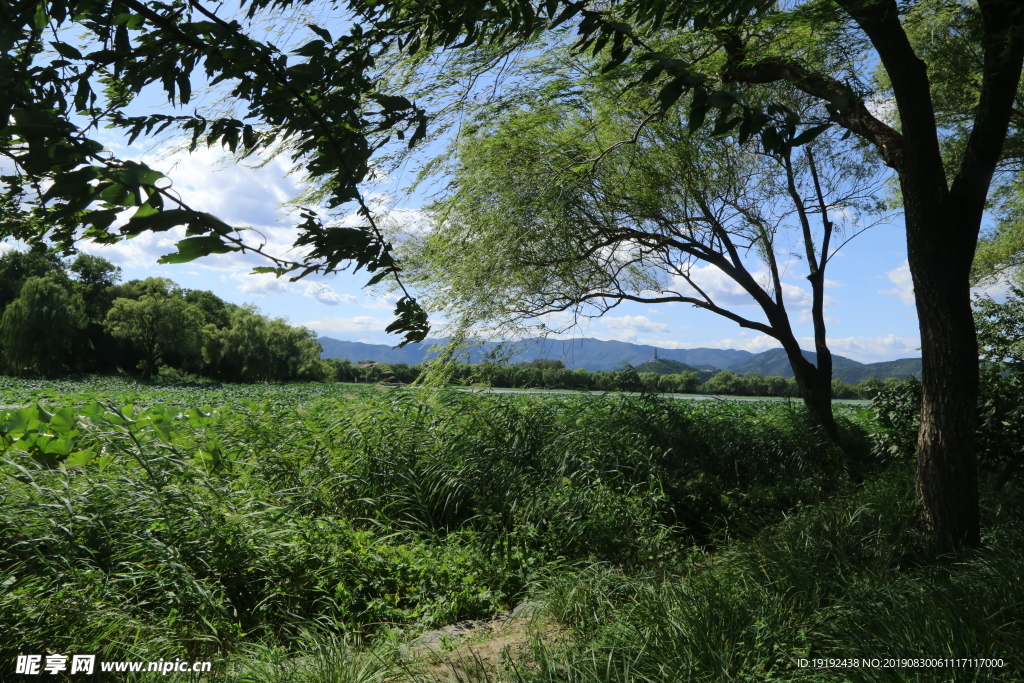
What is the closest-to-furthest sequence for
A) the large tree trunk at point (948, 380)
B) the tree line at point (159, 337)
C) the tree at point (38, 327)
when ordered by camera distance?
the large tree trunk at point (948, 380), the tree at point (38, 327), the tree line at point (159, 337)

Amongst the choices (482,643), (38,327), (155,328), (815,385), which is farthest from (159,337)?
(482,643)

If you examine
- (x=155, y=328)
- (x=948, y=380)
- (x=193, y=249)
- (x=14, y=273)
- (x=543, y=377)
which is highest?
(x=14, y=273)

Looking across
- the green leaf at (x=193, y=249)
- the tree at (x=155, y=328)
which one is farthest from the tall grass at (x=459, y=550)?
the tree at (x=155, y=328)

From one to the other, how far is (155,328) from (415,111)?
4530 centimetres

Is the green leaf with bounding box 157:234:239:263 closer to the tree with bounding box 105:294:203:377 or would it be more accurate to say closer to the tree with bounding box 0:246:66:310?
the tree with bounding box 0:246:66:310

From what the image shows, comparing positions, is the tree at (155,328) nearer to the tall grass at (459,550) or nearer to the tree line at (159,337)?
the tree line at (159,337)

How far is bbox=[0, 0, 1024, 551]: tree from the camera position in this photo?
56.9 inches

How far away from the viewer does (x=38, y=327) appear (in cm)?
3028

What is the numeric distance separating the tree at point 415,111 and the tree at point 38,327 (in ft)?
105

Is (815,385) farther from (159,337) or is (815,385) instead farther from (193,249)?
(159,337)

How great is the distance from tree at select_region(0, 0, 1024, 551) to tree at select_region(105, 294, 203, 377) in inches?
1629

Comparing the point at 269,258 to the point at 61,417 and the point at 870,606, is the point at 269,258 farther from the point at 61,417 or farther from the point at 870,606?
the point at 61,417

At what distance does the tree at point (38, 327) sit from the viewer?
29703 mm

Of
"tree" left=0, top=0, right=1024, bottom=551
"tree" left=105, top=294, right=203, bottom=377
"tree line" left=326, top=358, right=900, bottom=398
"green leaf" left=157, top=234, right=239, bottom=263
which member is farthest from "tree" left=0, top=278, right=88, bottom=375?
"green leaf" left=157, top=234, right=239, bottom=263
